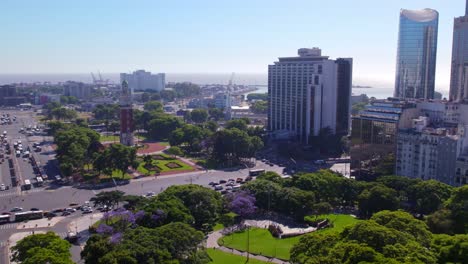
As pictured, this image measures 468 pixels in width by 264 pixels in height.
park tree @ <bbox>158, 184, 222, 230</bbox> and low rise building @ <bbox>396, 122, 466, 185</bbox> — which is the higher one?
low rise building @ <bbox>396, 122, 466, 185</bbox>

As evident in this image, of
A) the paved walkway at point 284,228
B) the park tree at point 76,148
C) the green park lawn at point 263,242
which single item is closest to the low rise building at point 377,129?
the green park lawn at point 263,242

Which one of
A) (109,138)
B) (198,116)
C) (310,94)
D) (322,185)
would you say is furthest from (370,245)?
(198,116)

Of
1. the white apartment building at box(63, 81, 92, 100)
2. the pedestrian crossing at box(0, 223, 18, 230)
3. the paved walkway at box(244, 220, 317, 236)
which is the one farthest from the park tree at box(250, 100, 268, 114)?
the pedestrian crossing at box(0, 223, 18, 230)

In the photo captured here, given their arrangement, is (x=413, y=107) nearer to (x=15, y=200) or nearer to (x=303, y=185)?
(x=303, y=185)

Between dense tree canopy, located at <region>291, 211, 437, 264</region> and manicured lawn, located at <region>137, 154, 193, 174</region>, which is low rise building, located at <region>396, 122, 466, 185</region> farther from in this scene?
manicured lawn, located at <region>137, 154, 193, 174</region>

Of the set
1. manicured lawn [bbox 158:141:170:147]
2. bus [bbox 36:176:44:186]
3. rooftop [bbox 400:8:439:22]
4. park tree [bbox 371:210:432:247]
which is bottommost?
bus [bbox 36:176:44:186]

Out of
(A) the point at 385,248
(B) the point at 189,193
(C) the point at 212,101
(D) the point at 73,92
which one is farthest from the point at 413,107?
(D) the point at 73,92
